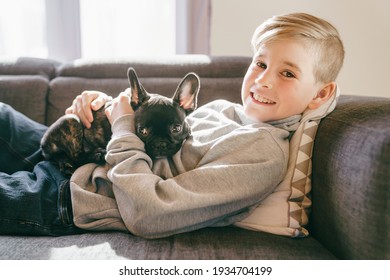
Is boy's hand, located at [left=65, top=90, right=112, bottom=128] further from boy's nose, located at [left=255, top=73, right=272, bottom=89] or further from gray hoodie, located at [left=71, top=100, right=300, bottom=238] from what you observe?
boy's nose, located at [left=255, top=73, right=272, bottom=89]

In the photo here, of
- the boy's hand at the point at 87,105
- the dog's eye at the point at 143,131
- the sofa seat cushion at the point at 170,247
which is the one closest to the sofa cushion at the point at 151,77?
the boy's hand at the point at 87,105

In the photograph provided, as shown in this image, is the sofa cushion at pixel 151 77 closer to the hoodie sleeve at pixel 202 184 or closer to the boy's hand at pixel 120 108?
the boy's hand at pixel 120 108

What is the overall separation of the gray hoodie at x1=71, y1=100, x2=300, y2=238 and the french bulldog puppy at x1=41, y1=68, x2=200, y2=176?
0.17ft

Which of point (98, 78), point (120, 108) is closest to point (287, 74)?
point (120, 108)

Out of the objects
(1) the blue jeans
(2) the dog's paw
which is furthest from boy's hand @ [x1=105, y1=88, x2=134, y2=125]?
(1) the blue jeans

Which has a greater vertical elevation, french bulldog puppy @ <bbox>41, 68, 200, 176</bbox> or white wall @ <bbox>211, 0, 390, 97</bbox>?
white wall @ <bbox>211, 0, 390, 97</bbox>

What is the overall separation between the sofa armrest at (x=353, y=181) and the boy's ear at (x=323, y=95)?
0.06 meters

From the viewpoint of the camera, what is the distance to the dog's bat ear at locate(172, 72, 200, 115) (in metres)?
1.27

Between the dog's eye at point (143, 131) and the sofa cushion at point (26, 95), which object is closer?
the dog's eye at point (143, 131)

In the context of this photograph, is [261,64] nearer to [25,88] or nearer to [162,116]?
[162,116]

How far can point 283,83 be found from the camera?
1.17 metres

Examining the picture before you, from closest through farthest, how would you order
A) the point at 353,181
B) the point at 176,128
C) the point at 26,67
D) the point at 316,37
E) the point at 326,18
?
the point at 353,181
the point at 316,37
the point at 176,128
the point at 26,67
the point at 326,18

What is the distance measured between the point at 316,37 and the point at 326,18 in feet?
4.86

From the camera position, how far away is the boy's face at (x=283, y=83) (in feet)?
3.81
